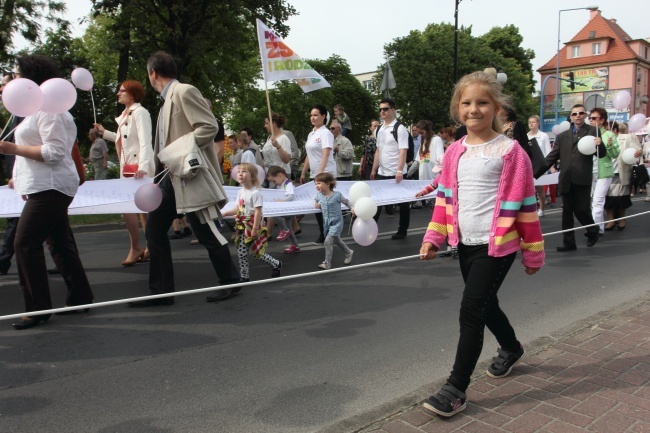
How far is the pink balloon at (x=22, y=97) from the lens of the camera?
13.1 feet

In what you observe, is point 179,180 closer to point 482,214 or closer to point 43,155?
point 43,155

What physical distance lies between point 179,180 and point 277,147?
13.7 feet

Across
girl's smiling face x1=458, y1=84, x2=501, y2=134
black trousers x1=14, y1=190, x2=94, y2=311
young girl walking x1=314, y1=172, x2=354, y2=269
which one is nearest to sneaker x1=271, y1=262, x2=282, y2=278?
young girl walking x1=314, y1=172, x2=354, y2=269

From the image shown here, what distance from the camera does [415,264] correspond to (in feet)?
23.0

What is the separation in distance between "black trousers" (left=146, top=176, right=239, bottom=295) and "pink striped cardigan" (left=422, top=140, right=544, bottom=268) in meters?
2.61

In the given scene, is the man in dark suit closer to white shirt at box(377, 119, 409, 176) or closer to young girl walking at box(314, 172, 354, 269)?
white shirt at box(377, 119, 409, 176)

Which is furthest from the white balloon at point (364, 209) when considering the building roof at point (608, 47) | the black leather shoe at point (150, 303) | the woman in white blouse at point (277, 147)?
the building roof at point (608, 47)

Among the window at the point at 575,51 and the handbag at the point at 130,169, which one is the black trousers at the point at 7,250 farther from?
the window at the point at 575,51

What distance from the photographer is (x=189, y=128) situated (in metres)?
5.14

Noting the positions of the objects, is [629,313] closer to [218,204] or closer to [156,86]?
[218,204]

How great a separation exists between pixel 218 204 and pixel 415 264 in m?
2.78

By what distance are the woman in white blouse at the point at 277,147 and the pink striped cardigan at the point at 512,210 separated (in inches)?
242

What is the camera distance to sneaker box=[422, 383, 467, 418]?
2.94 metres

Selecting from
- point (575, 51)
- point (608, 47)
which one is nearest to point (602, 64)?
point (608, 47)
